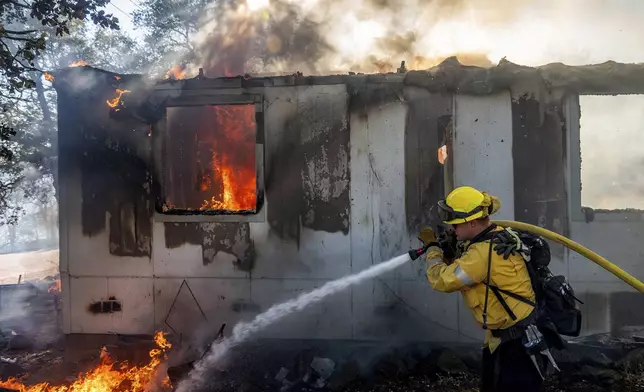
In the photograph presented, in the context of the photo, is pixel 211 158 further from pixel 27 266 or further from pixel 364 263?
pixel 27 266

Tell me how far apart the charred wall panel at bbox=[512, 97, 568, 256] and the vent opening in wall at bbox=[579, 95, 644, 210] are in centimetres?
42

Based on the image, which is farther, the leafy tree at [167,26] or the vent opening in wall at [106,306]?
the leafy tree at [167,26]

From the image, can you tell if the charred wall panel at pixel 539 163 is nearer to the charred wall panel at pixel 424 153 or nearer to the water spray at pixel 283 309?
the charred wall panel at pixel 424 153

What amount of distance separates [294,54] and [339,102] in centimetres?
600

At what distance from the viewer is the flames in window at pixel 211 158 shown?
6980 millimetres

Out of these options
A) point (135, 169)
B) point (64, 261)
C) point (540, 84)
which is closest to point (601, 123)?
point (540, 84)

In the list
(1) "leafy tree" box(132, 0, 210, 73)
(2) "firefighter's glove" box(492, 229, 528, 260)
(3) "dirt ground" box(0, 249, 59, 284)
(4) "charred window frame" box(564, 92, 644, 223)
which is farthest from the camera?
(3) "dirt ground" box(0, 249, 59, 284)

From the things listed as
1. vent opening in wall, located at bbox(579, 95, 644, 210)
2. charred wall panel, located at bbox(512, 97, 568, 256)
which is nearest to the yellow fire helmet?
charred wall panel, located at bbox(512, 97, 568, 256)

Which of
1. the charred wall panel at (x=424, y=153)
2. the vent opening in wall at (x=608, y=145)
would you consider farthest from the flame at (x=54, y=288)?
the vent opening in wall at (x=608, y=145)

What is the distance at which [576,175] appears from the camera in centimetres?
609

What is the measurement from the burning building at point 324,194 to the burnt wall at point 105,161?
0.08 feet

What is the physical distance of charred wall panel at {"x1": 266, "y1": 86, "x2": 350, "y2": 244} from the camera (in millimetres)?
6301

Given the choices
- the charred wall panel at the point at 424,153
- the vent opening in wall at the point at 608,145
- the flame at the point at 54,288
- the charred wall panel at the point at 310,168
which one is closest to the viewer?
the charred wall panel at the point at 424,153

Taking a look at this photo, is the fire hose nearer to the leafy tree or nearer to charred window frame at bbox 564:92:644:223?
charred window frame at bbox 564:92:644:223
